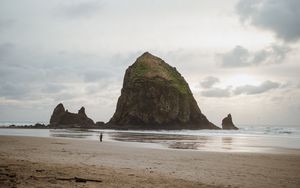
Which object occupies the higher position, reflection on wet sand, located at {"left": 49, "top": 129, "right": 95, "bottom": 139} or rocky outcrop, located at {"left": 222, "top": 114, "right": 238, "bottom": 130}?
rocky outcrop, located at {"left": 222, "top": 114, "right": 238, "bottom": 130}

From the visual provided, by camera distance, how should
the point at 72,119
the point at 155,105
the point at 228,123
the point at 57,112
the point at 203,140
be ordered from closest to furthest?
1. the point at 203,140
2. the point at 155,105
3. the point at 228,123
4. the point at 72,119
5. the point at 57,112

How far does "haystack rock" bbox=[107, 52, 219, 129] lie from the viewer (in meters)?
92.1

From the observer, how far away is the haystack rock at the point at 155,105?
9212cm

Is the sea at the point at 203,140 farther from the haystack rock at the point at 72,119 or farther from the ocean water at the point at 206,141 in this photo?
the haystack rock at the point at 72,119

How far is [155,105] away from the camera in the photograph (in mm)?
93062

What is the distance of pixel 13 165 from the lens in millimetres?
11391

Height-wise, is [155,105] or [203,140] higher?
[155,105]

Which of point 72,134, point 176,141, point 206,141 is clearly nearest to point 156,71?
point 72,134

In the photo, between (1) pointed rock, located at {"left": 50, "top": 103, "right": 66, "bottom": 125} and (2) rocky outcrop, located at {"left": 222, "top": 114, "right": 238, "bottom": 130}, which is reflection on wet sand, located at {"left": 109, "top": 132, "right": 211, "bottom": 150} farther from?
(1) pointed rock, located at {"left": 50, "top": 103, "right": 66, "bottom": 125}

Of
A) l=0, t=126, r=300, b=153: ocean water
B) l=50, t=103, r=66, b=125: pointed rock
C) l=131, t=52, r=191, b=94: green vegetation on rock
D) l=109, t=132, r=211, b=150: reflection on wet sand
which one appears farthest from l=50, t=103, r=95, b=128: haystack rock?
l=109, t=132, r=211, b=150: reflection on wet sand

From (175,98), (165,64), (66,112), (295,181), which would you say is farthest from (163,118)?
(295,181)

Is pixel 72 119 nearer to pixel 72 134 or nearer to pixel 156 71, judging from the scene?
pixel 156 71

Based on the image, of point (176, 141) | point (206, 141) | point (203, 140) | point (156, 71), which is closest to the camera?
point (176, 141)

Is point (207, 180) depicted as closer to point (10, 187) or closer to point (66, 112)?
point (10, 187)
